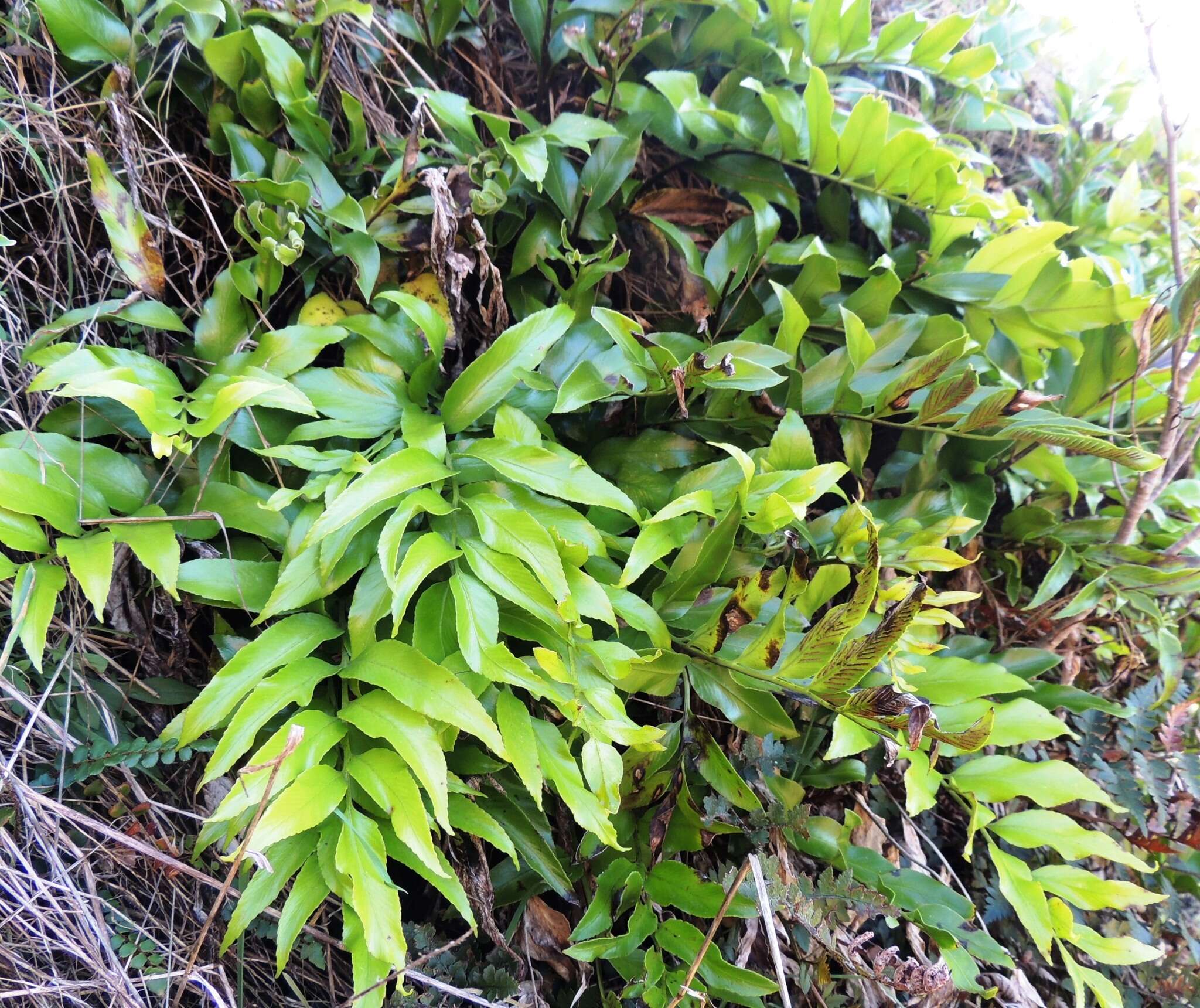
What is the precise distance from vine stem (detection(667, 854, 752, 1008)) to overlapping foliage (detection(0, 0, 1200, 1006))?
0.02m

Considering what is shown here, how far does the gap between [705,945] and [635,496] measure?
53 centimetres

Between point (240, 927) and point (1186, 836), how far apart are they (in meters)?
1.31

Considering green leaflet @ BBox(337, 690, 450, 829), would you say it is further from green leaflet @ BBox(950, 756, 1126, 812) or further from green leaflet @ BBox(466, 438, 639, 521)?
green leaflet @ BBox(950, 756, 1126, 812)

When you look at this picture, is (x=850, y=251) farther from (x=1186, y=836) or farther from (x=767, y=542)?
(x=1186, y=836)

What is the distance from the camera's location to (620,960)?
33.9 inches

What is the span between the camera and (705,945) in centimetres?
80

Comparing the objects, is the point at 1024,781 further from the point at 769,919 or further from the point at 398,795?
the point at 398,795

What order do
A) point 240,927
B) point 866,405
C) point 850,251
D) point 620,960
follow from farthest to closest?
1. point 850,251
2. point 866,405
3. point 620,960
4. point 240,927

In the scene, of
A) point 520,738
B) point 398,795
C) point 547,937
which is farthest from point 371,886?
point 547,937

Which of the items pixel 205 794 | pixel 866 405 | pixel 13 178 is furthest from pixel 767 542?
pixel 13 178

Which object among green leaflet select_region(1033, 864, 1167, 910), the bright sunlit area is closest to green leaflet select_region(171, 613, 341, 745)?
green leaflet select_region(1033, 864, 1167, 910)

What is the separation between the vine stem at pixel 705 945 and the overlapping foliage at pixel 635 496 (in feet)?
0.07

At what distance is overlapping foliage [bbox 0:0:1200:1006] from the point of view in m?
0.73

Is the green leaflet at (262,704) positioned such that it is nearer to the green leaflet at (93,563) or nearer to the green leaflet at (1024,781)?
the green leaflet at (93,563)
